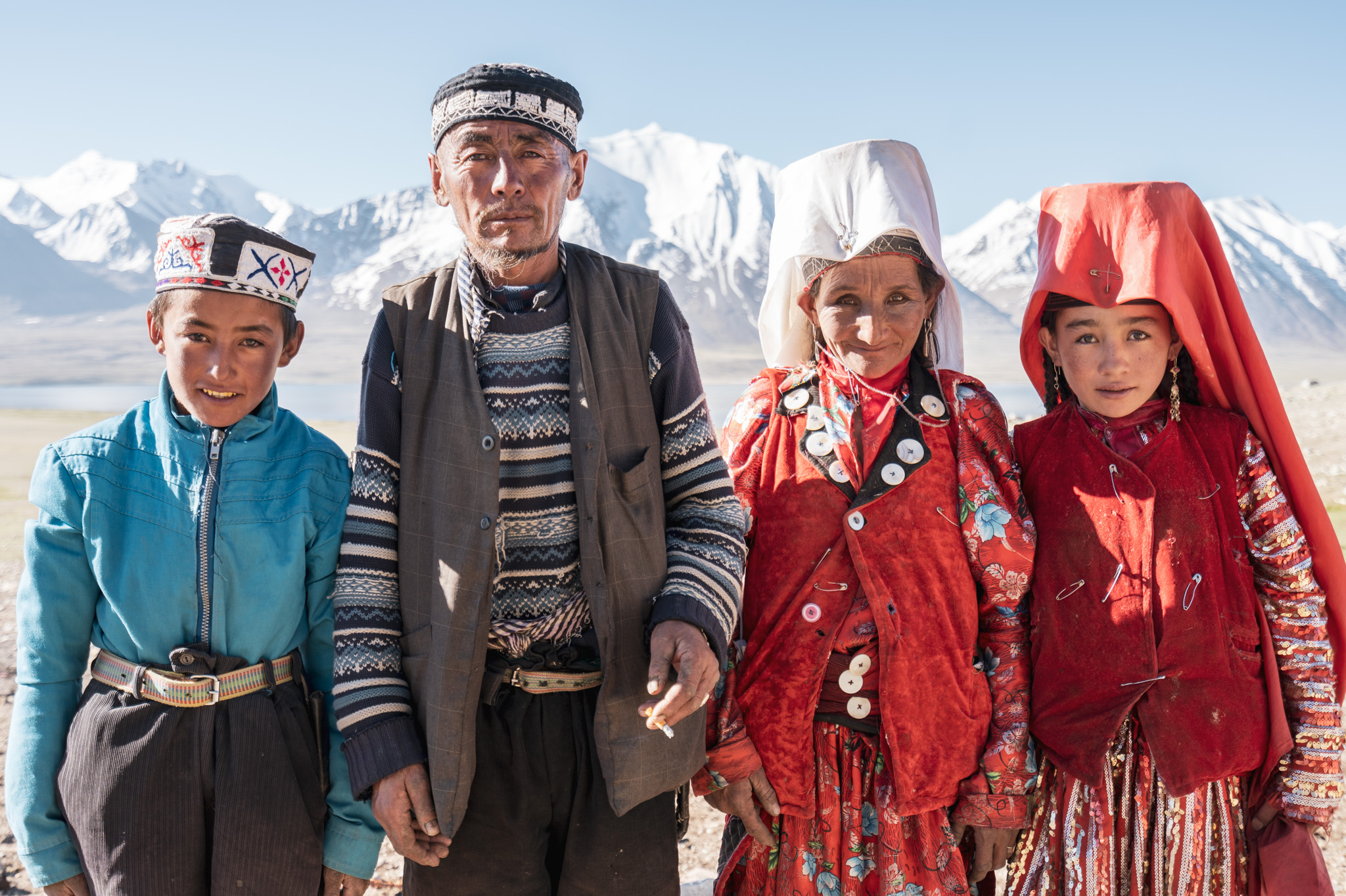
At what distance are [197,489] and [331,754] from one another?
684mm

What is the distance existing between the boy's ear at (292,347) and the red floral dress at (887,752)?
120cm

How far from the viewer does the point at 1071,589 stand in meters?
2.31

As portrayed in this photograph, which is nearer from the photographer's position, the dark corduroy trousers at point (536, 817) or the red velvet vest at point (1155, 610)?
the dark corduroy trousers at point (536, 817)

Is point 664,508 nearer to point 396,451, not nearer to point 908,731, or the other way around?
point 396,451

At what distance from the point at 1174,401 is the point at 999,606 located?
2.43 ft

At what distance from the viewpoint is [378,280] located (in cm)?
15212

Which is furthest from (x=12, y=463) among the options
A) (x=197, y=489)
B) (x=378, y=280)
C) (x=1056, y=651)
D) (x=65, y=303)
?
(x=65, y=303)

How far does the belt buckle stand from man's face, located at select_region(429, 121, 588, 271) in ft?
3.64

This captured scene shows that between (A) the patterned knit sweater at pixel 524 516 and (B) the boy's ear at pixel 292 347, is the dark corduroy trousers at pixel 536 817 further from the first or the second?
(B) the boy's ear at pixel 292 347

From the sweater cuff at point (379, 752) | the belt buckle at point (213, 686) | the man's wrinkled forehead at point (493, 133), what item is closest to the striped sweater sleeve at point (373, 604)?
the sweater cuff at point (379, 752)

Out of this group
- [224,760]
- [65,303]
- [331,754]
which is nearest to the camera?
[224,760]

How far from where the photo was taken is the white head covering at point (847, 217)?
2.39 m

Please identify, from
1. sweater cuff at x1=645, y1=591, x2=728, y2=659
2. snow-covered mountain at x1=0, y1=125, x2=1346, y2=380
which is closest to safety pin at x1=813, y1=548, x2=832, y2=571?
sweater cuff at x1=645, y1=591, x2=728, y2=659

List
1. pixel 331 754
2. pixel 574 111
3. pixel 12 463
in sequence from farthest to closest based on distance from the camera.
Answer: pixel 12 463
pixel 574 111
pixel 331 754
